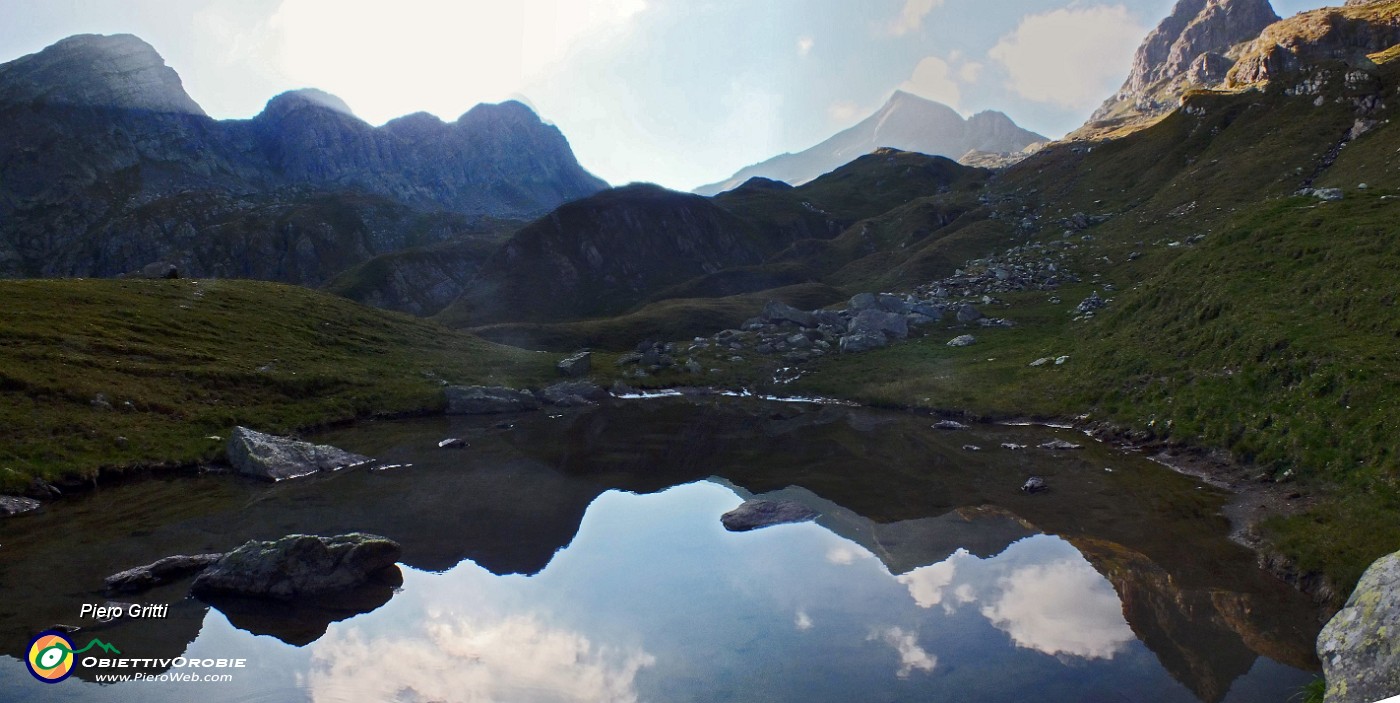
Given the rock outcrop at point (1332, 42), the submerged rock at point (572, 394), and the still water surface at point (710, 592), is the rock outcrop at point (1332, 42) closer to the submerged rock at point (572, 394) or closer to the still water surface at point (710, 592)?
the submerged rock at point (572, 394)

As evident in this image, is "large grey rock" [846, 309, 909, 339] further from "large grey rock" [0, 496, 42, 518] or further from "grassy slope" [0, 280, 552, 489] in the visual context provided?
"large grey rock" [0, 496, 42, 518]

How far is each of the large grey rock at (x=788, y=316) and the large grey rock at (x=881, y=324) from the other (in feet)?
27.9

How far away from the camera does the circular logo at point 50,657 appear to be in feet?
50.0

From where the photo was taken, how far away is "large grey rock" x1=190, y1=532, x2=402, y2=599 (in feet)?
66.6

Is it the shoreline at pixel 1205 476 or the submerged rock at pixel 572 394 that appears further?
the submerged rock at pixel 572 394

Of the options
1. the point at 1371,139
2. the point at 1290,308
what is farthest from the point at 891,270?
the point at 1290,308

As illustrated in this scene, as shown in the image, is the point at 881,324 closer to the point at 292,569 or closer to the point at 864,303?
the point at 864,303

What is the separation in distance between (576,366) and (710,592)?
62.6 metres

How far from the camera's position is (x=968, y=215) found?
6029 inches

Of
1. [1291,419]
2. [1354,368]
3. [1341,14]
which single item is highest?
[1341,14]

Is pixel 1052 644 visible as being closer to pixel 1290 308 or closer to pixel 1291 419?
pixel 1291 419

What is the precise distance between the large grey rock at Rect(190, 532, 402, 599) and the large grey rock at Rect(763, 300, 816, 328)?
3096 inches

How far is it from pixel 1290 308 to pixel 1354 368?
32.4ft

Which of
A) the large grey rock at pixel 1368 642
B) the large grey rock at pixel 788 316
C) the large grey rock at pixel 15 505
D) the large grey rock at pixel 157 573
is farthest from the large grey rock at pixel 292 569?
the large grey rock at pixel 788 316
